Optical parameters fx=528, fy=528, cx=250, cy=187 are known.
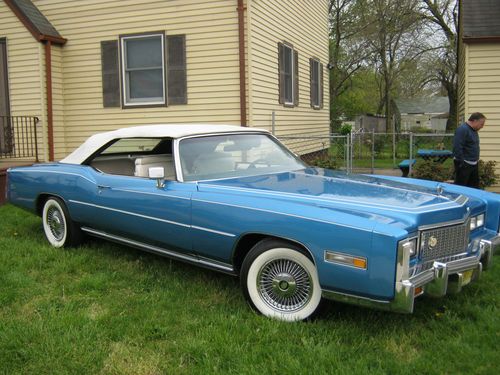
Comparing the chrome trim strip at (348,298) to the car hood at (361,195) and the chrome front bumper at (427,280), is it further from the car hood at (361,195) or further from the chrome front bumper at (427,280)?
the car hood at (361,195)

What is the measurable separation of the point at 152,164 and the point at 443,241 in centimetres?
298

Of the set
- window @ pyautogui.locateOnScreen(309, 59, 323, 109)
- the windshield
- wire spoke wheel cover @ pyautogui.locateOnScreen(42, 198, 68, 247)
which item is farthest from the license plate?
window @ pyautogui.locateOnScreen(309, 59, 323, 109)

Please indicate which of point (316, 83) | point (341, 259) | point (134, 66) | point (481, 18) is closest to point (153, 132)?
point (341, 259)

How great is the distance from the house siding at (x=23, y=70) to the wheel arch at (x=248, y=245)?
8.42 meters

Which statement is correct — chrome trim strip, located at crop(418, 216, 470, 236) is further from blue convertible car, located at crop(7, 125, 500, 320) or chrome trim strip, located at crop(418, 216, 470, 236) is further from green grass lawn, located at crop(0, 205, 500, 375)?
green grass lawn, located at crop(0, 205, 500, 375)

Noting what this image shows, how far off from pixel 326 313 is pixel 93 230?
2684 mm

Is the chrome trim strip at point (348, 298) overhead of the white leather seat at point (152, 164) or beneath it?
beneath

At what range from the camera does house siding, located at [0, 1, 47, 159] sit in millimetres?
10961

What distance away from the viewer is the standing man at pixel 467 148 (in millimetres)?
7125

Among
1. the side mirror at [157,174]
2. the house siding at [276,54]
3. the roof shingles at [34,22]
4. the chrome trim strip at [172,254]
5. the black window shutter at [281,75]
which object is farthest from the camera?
the black window shutter at [281,75]

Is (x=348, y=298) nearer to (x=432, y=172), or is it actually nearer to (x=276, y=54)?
(x=432, y=172)

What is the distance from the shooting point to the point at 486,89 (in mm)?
10102

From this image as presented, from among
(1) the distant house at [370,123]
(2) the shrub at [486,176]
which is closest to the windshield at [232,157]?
(2) the shrub at [486,176]

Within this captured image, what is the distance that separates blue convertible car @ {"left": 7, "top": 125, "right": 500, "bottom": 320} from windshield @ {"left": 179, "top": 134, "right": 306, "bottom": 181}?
0.04 feet
